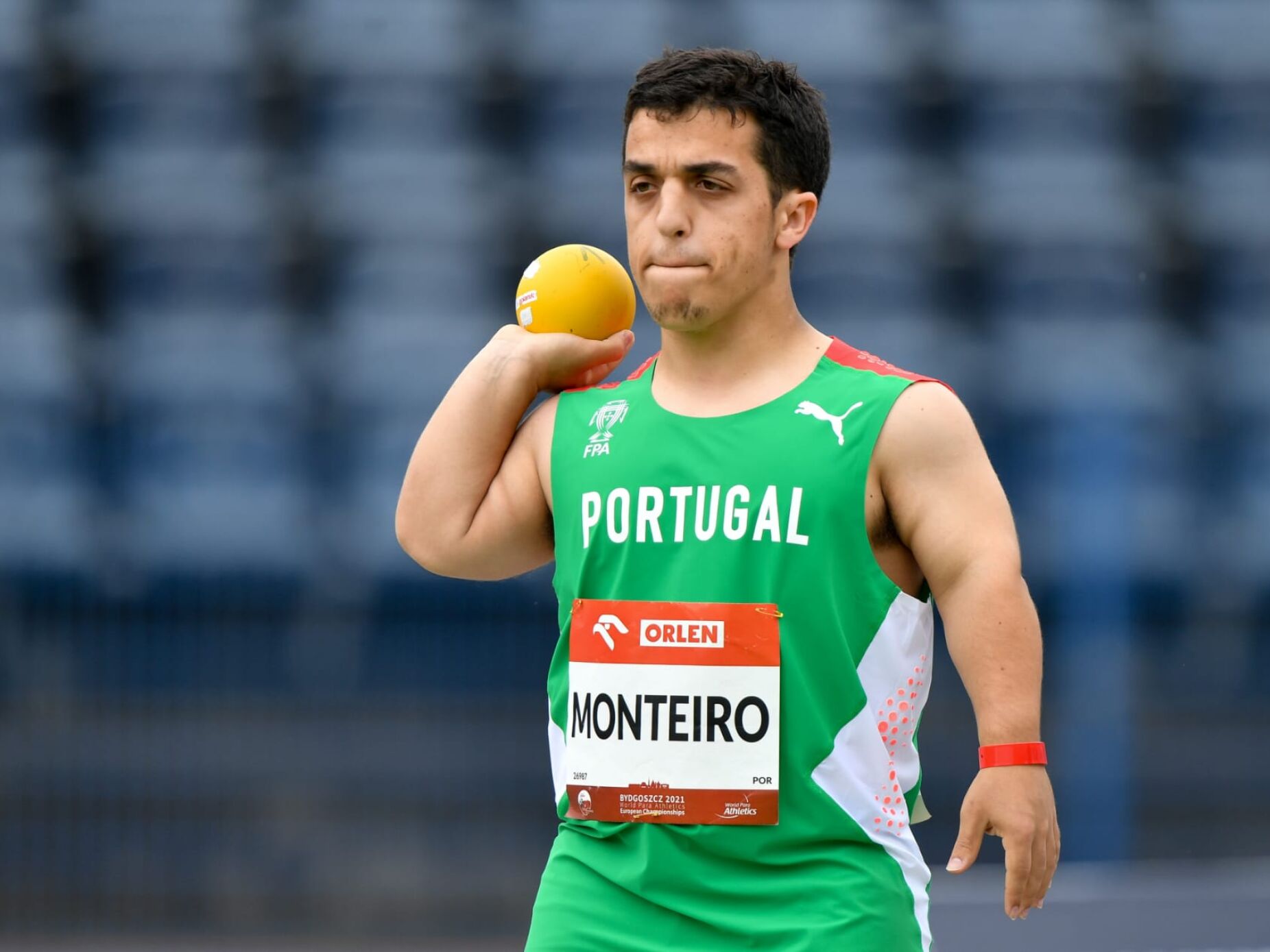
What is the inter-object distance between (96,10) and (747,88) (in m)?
8.47

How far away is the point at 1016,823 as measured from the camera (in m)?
2.20

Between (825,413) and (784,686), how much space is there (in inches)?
15.4

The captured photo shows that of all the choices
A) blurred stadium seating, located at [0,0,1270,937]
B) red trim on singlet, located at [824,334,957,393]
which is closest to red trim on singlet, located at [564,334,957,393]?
red trim on singlet, located at [824,334,957,393]

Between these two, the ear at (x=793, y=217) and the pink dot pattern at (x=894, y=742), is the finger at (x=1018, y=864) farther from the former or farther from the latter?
the ear at (x=793, y=217)

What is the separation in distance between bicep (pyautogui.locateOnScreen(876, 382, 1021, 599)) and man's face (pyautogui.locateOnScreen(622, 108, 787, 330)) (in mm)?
314

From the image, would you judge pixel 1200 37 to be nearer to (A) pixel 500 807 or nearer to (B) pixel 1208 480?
(B) pixel 1208 480

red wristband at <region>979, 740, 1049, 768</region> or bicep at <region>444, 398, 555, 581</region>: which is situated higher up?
bicep at <region>444, 398, 555, 581</region>

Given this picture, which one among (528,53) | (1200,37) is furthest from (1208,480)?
(528,53)

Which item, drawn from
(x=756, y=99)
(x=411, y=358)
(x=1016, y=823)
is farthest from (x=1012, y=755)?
(x=411, y=358)

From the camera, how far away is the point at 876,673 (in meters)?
2.35

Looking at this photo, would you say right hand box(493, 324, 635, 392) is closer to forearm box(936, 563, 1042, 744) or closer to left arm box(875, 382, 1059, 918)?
left arm box(875, 382, 1059, 918)

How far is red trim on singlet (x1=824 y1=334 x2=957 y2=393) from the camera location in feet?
8.01

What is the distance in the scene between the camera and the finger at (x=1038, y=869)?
7.26 ft

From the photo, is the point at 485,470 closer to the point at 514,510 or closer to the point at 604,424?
the point at 514,510
